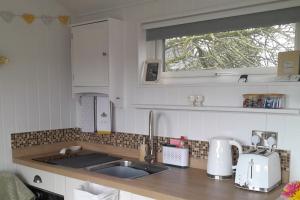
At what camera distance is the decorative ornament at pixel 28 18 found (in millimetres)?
2564

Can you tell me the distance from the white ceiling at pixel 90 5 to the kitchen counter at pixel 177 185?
1315mm

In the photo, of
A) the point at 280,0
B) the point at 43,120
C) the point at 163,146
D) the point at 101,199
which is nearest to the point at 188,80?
the point at 163,146

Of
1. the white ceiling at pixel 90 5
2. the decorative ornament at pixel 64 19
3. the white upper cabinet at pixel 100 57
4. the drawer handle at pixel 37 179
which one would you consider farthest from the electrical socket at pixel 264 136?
the decorative ornament at pixel 64 19

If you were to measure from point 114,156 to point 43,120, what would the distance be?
69 cm

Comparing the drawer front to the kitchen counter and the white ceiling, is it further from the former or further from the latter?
the white ceiling

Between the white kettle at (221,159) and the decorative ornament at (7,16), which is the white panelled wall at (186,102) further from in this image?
the decorative ornament at (7,16)

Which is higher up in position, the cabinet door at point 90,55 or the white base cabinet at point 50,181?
the cabinet door at point 90,55

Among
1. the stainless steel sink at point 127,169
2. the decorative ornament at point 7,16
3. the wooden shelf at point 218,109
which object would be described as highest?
the decorative ornament at point 7,16

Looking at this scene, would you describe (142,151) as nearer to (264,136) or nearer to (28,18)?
(264,136)

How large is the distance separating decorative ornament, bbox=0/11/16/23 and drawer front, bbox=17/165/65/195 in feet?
3.72

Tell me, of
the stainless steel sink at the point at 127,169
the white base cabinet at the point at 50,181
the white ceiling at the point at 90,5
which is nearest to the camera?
the white base cabinet at the point at 50,181

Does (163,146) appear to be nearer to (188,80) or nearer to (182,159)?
(182,159)

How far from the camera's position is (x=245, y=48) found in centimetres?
213

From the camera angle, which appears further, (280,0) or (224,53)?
(224,53)
